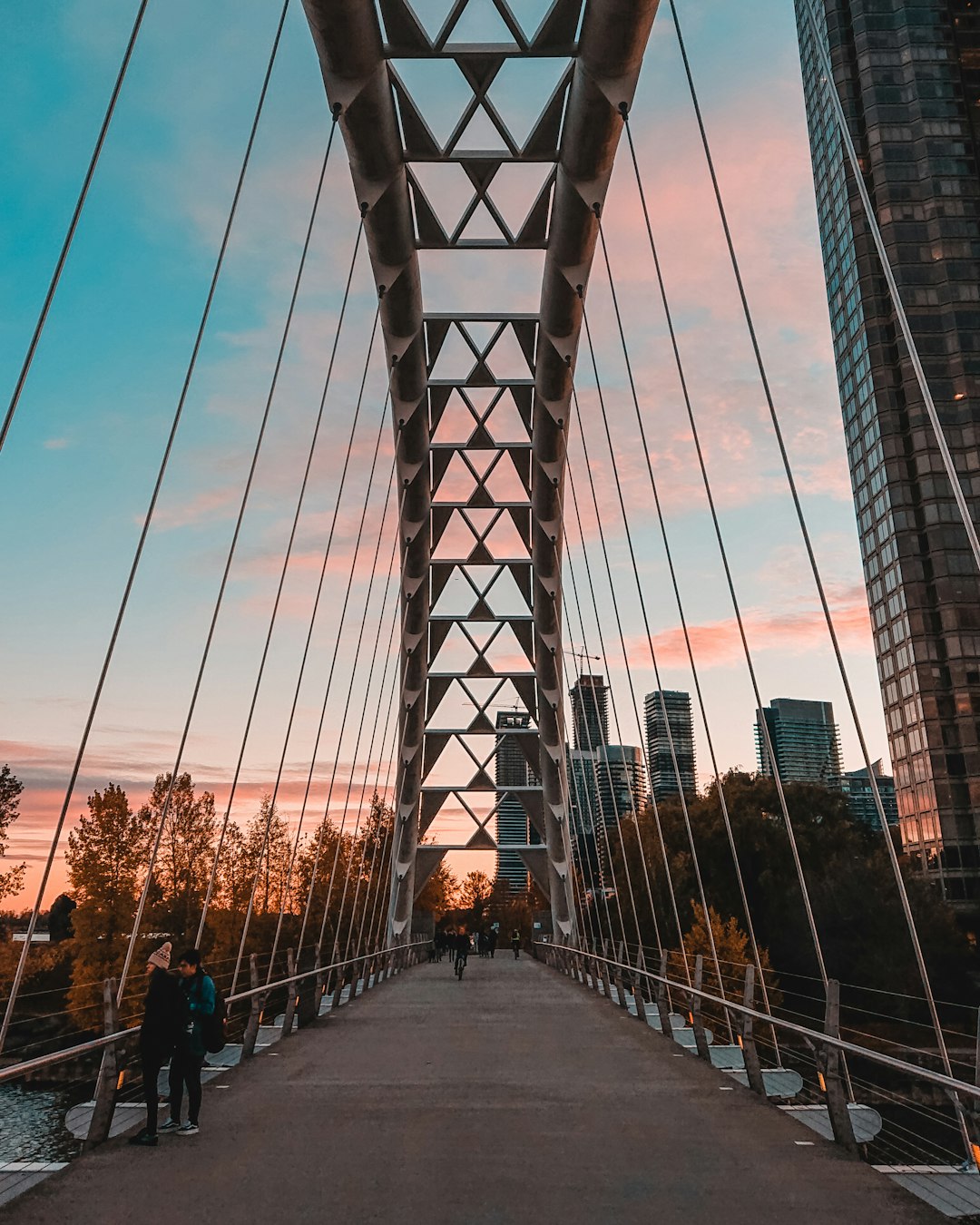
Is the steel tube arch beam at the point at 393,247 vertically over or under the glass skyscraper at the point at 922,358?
under

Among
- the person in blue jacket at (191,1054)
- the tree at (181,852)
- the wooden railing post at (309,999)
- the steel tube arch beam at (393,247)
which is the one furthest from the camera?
the tree at (181,852)

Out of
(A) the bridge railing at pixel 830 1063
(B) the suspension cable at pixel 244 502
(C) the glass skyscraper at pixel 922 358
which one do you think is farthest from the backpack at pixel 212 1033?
(C) the glass skyscraper at pixel 922 358

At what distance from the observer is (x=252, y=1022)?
380 inches

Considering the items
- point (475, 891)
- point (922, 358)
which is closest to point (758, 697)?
point (922, 358)

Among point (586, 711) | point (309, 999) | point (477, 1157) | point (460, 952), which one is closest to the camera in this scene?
point (477, 1157)

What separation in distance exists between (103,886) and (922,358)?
46315 mm

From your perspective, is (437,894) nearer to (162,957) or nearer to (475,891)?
(475,891)

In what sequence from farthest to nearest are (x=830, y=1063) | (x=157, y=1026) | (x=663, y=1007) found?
1. (x=663, y=1007)
2. (x=157, y=1026)
3. (x=830, y=1063)

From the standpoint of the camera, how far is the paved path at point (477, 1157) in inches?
181

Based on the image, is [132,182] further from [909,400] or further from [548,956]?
[909,400]

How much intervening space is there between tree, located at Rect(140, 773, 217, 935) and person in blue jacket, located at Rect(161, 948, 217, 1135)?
142 feet

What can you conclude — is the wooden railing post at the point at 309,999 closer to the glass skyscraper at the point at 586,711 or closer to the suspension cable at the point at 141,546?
the suspension cable at the point at 141,546

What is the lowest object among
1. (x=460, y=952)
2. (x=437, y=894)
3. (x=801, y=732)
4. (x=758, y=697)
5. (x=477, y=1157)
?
(x=477, y=1157)

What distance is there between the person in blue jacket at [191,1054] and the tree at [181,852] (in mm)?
43140
